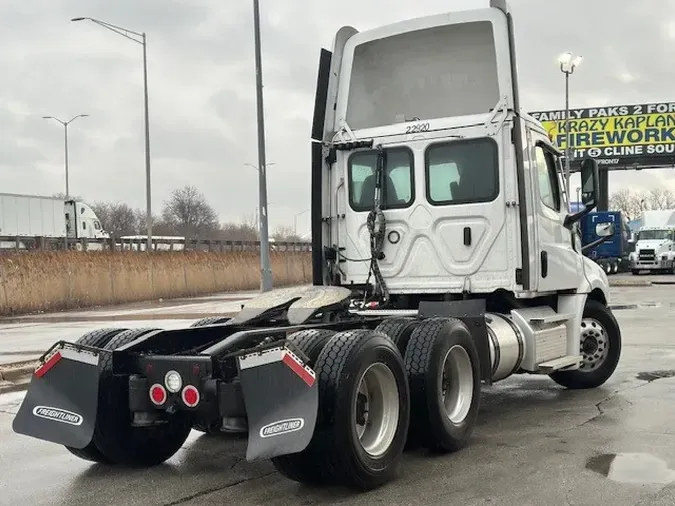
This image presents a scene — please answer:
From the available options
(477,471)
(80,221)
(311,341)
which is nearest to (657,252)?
(80,221)

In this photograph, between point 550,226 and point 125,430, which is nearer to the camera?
point 125,430

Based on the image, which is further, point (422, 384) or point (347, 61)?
point (347, 61)

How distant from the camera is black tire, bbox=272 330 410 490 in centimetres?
472

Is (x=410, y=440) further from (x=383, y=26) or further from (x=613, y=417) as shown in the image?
(x=383, y=26)

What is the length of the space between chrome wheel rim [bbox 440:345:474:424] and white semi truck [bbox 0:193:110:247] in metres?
36.2

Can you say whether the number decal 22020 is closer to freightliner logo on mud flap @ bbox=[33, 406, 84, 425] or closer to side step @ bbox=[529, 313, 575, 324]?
side step @ bbox=[529, 313, 575, 324]

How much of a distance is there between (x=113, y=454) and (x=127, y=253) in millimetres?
23154

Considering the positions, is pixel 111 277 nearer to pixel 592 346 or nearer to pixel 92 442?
pixel 592 346

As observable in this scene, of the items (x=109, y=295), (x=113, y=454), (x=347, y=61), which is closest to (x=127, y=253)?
(x=109, y=295)

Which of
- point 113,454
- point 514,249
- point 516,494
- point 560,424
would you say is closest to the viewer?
point 516,494

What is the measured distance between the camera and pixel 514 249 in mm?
7340

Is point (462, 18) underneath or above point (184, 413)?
above

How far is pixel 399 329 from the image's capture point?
5.96 m

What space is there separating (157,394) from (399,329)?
1.91 m
